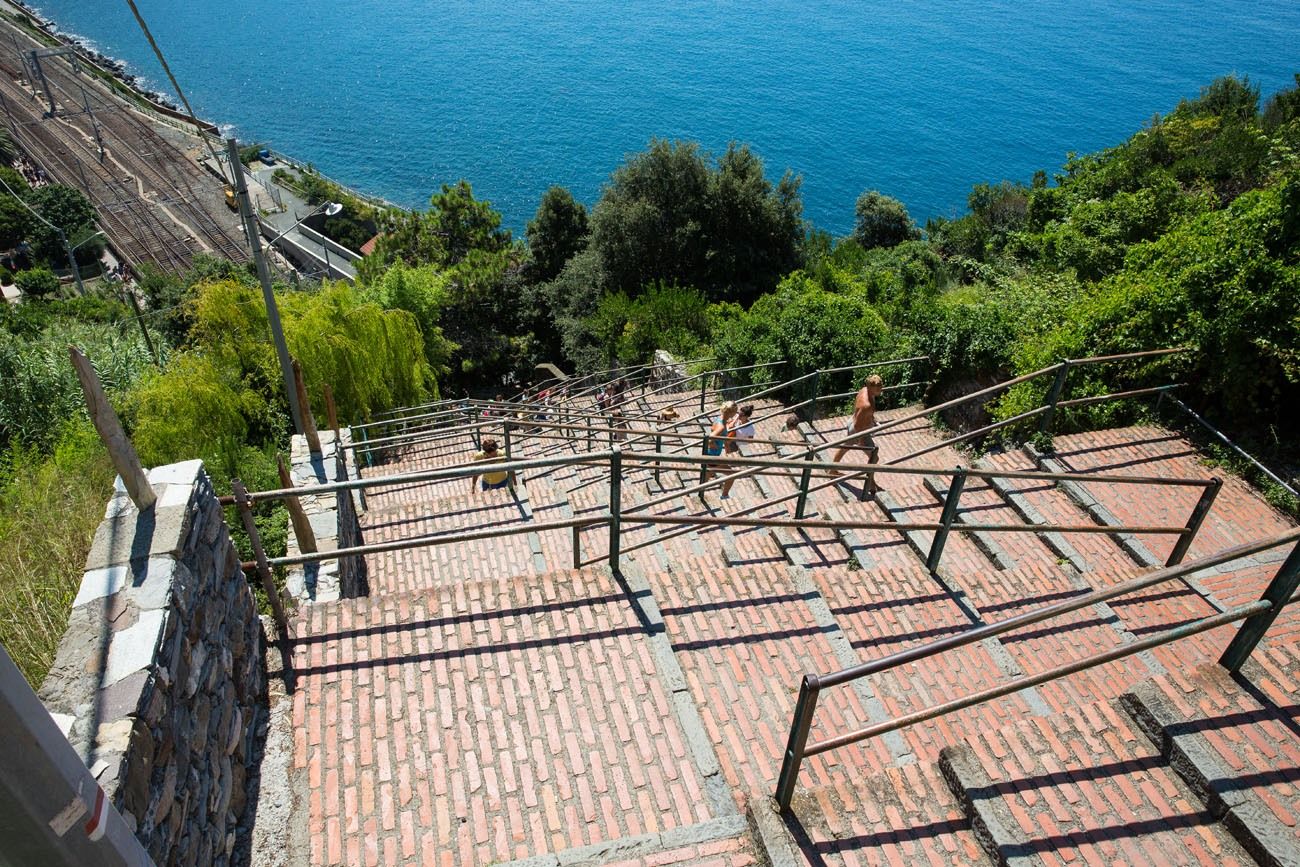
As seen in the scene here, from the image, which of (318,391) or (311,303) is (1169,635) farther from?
(311,303)

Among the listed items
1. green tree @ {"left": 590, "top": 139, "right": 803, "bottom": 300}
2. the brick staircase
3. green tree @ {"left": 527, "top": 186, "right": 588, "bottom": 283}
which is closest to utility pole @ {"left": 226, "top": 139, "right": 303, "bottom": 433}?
the brick staircase

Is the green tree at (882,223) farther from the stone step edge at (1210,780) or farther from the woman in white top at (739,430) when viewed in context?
the stone step edge at (1210,780)

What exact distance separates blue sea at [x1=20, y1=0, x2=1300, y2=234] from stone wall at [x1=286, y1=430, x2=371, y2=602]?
4688 centimetres

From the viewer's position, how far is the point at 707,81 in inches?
3233

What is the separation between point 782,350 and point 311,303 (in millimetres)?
9568

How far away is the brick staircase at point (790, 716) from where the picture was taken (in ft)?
11.6

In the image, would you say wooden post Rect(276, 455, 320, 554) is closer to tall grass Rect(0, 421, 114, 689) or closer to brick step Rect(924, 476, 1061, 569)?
tall grass Rect(0, 421, 114, 689)

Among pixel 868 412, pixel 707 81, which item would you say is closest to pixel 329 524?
pixel 868 412

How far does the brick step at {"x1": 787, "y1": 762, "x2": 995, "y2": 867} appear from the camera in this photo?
11.3 ft

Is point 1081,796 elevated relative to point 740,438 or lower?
lower

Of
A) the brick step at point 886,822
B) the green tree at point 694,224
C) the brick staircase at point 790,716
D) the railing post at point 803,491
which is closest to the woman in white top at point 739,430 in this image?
the railing post at point 803,491

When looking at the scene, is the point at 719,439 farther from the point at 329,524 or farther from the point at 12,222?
the point at 12,222

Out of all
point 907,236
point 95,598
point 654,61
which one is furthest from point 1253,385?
point 654,61

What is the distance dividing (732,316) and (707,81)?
235 ft
